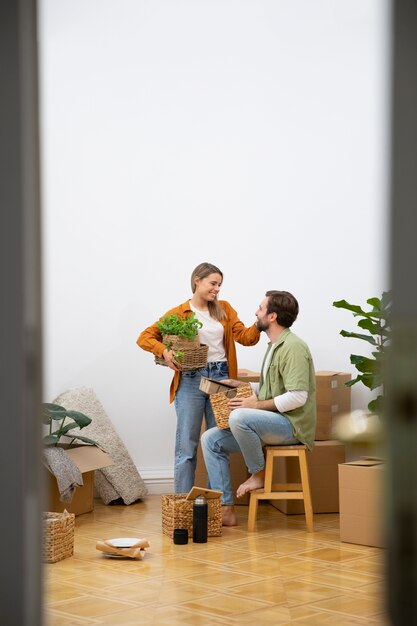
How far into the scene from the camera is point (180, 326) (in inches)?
210

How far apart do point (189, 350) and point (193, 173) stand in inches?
67.8

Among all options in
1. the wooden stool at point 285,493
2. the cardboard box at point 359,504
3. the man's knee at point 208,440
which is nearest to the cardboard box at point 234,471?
the man's knee at point 208,440

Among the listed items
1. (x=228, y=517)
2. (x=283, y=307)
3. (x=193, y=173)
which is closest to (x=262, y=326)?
(x=283, y=307)

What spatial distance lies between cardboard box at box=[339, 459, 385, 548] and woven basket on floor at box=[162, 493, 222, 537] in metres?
0.65

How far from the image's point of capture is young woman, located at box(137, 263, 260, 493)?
5512 millimetres

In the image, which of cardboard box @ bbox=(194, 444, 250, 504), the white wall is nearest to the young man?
cardboard box @ bbox=(194, 444, 250, 504)

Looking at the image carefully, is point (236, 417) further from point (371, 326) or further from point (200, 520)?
point (371, 326)

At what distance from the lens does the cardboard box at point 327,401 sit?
579cm

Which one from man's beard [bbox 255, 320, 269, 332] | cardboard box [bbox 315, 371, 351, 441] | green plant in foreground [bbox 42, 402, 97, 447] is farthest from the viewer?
cardboard box [bbox 315, 371, 351, 441]

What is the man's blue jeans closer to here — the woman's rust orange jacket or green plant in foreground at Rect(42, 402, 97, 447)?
the woman's rust orange jacket

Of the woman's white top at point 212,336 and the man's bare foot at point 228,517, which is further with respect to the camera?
the woman's white top at point 212,336

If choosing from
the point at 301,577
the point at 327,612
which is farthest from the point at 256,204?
the point at 327,612

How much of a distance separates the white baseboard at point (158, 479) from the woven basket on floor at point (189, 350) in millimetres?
1360

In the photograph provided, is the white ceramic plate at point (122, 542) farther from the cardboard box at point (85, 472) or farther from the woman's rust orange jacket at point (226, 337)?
the woman's rust orange jacket at point (226, 337)
